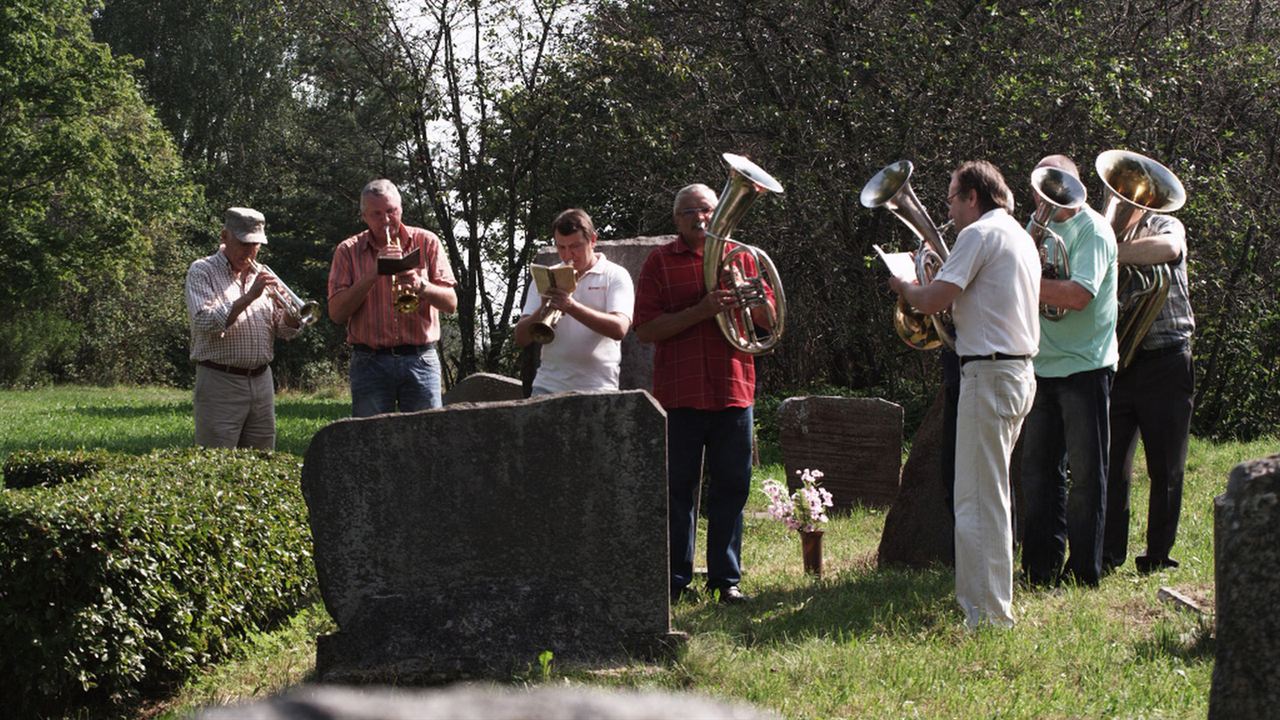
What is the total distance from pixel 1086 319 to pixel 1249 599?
336 centimetres

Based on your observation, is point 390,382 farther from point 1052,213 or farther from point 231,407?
point 1052,213

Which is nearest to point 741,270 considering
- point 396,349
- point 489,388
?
point 396,349

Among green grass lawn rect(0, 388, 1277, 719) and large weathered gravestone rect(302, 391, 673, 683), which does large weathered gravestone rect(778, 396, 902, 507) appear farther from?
large weathered gravestone rect(302, 391, 673, 683)

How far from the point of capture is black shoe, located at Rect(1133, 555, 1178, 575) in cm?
690

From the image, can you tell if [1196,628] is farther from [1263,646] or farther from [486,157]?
[486,157]

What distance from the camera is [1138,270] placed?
6.79 meters

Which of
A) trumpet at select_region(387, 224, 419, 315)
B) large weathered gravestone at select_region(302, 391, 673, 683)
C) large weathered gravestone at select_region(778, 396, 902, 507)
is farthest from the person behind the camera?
large weathered gravestone at select_region(778, 396, 902, 507)

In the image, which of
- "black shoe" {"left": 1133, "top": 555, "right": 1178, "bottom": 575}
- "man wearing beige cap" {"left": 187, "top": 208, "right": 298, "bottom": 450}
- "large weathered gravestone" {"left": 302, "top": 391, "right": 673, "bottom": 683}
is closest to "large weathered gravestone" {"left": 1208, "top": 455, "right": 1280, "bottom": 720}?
"large weathered gravestone" {"left": 302, "top": 391, "right": 673, "bottom": 683}

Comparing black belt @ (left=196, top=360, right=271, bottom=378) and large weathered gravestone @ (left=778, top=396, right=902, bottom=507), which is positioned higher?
black belt @ (left=196, top=360, right=271, bottom=378)

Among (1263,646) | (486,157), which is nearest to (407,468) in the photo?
(1263,646)

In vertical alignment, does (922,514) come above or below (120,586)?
above

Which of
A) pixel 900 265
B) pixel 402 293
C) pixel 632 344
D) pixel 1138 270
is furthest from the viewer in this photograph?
pixel 632 344

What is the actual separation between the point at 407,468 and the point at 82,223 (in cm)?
3562

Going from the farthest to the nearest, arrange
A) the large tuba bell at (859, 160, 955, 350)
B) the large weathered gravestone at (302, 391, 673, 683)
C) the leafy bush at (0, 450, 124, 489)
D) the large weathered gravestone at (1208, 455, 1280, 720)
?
the leafy bush at (0, 450, 124, 489)
the large tuba bell at (859, 160, 955, 350)
the large weathered gravestone at (302, 391, 673, 683)
the large weathered gravestone at (1208, 455, 1280, 720)
